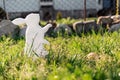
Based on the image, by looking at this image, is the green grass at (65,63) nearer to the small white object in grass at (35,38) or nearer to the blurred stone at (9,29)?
the small white object in grass at (35,38)

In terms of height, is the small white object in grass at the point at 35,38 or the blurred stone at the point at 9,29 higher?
the small white object in grass at the point at 35,38

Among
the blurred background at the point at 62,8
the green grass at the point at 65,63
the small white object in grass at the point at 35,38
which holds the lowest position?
the blurred background at the point at 62,8

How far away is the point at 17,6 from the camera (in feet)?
63.3

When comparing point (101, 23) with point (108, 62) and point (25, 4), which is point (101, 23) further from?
point (25, 4)

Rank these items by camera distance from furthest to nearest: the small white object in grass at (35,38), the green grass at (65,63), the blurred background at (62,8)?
1. the blurred background at (62,8)
2. the small white object in grass at (35,38)
3. the green grass at (65,63)

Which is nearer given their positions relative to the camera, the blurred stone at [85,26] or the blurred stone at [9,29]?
the blurred stone at [9,29]

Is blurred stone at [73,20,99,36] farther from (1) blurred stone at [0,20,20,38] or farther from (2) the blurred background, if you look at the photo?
(2) the blurred background

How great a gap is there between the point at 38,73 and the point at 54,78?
1018 millimetres

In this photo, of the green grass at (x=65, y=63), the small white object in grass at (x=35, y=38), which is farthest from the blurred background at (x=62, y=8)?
the small white object in grass at (x=35, y=38)

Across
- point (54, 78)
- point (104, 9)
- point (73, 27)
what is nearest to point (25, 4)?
point (104, 9)

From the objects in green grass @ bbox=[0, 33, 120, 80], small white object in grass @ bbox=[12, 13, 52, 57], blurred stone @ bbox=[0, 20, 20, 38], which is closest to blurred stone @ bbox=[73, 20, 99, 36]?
blurred stone @ bbox=[0, 20, 20, 38]

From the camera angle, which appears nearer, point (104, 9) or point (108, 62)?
point (108, 62)

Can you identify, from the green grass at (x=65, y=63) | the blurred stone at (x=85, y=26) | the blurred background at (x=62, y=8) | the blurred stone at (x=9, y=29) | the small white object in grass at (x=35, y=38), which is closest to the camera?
the green grass at (x=65, y=63)

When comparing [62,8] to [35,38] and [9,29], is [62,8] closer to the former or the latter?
[9,29]
